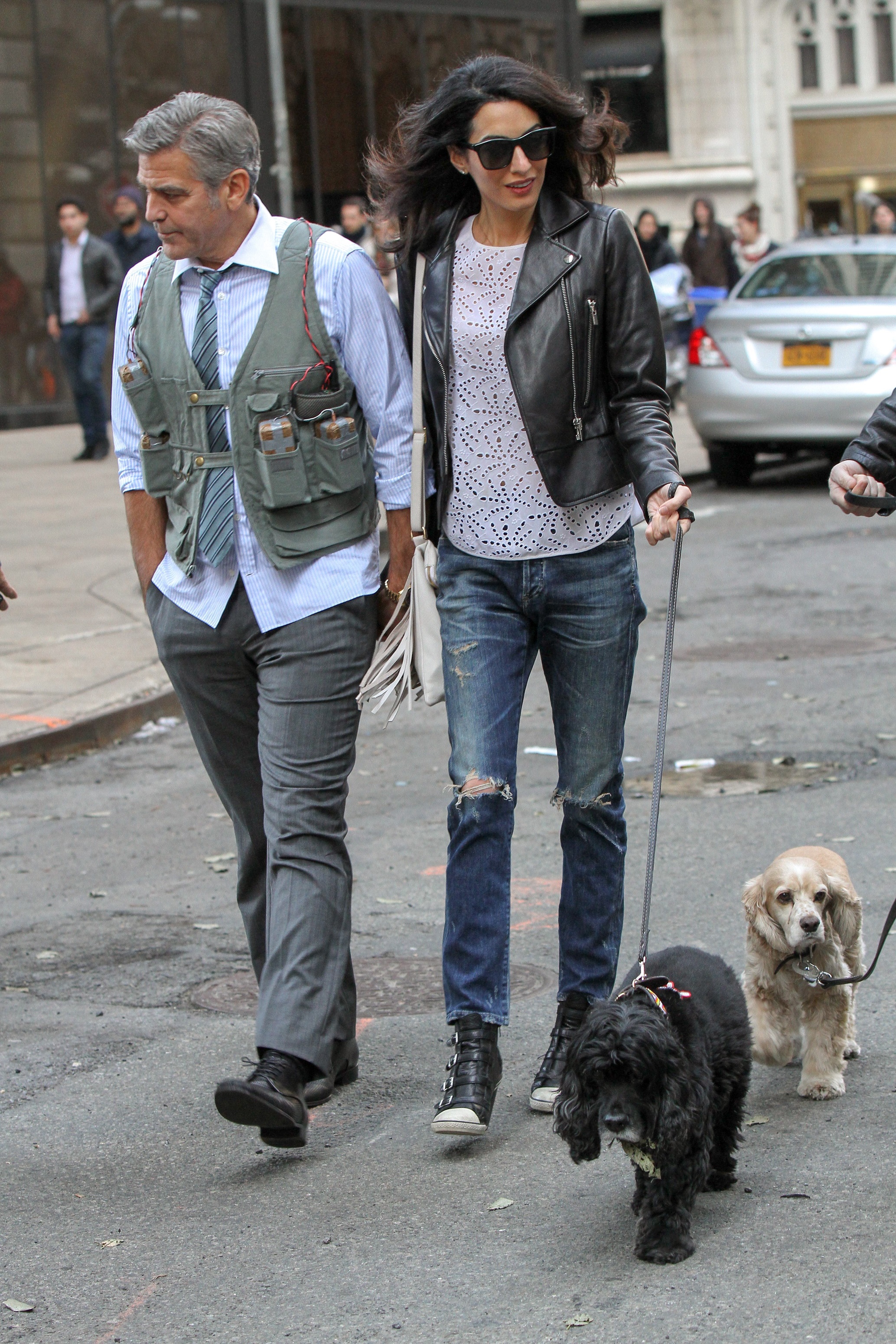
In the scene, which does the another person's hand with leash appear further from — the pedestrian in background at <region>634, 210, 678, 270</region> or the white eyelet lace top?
the pedestrian in background at <region>634, 210, 678, 270</region>

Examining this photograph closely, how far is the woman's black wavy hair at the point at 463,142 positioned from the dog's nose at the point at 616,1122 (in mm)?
1927

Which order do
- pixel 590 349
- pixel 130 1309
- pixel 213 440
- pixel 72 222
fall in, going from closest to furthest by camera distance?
pixel 130 1309
pixel 590 349
pixel 213 440
pixel 72 222

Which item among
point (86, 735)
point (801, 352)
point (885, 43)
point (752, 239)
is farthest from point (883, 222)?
point (885, 43)

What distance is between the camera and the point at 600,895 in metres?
4.07

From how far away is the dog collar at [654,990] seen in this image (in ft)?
10.8

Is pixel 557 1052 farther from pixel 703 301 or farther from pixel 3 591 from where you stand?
pixel 703 301

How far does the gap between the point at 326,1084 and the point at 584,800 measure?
0.88 m

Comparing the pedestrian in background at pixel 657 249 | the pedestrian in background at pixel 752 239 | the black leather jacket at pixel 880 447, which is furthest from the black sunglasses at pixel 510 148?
the pedestrian in background at pixel 752 239

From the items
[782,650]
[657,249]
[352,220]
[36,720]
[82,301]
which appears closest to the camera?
[36,720]

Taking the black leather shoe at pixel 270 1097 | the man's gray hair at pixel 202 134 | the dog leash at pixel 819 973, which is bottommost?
the black leather shoe at pixel 270 1097

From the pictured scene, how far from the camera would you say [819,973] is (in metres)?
4.02

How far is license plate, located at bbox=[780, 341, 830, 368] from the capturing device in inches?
551

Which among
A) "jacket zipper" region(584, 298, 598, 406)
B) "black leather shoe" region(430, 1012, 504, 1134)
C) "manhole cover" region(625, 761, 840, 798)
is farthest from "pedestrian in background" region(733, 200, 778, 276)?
"black leather shoe" region(430, 1012, 504, 1134)

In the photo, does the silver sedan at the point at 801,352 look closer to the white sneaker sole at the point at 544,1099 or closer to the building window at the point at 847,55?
the white sneaker sole at the point at 544,1099
